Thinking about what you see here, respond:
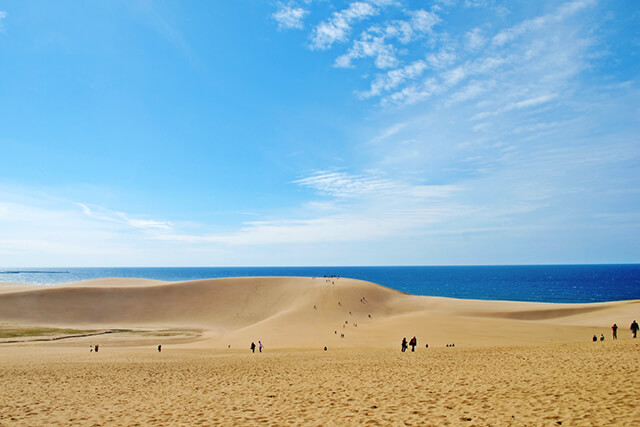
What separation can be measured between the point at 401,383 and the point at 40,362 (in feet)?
61.2

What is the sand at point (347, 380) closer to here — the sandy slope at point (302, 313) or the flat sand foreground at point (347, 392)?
the flat sand foreground at point (347, 392)

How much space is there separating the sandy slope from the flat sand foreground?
44.9 feet

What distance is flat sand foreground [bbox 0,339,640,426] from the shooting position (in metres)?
8.48

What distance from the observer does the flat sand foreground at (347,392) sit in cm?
848

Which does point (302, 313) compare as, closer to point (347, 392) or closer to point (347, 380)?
point (347, 380)

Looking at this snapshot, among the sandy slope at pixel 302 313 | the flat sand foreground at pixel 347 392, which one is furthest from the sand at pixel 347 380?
the sandy slope at pixel 302 313

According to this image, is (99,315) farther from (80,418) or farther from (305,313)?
(80,418)

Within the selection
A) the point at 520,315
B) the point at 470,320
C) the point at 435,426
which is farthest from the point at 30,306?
the point at 520,315

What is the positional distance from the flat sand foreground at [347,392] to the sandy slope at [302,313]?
44.9 feet

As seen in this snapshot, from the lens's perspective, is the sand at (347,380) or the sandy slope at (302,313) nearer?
the sand at (347,380)

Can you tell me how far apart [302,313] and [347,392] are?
113 ft

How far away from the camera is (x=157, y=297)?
5475 cm

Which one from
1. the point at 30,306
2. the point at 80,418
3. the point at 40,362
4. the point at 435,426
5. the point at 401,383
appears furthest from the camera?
the point at 30,306

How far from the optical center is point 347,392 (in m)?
11.1
